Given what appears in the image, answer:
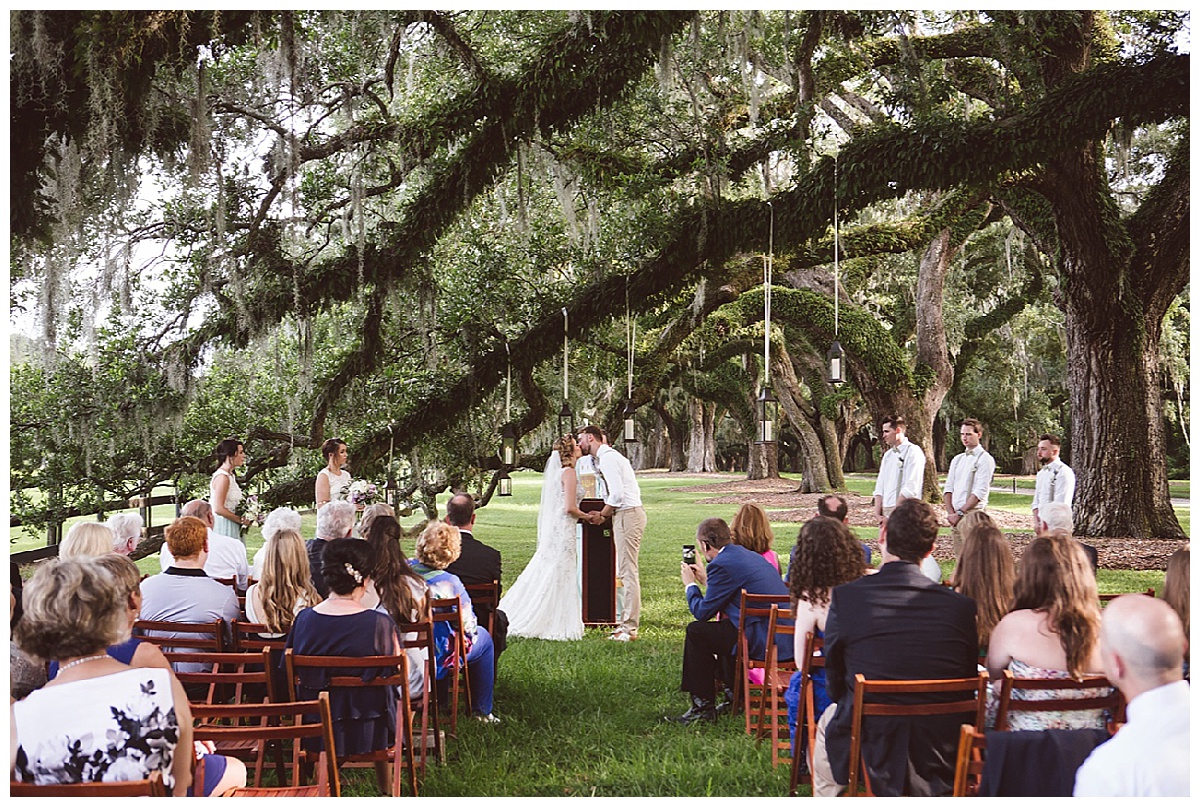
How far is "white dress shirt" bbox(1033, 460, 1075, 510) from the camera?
8.33 meters

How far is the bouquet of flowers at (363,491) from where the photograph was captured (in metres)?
10.8

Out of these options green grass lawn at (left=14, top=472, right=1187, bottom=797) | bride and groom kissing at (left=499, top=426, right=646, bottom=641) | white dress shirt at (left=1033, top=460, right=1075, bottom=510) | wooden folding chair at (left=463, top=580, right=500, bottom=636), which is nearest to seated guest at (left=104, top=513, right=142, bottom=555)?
wooden folding chair at (left=463, top=580, right=500, bottom=636)

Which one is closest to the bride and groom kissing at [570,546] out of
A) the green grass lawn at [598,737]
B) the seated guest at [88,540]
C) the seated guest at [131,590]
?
the green grass lawn at [598,737]

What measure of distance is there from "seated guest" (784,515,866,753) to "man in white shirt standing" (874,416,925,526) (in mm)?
4477

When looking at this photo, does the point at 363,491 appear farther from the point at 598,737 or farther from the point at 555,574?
the point at 598,737

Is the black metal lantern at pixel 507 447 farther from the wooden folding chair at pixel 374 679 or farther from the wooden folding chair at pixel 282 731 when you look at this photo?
the wooden folding chair at pixel 282 731

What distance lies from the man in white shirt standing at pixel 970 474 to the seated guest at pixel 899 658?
5.28 m

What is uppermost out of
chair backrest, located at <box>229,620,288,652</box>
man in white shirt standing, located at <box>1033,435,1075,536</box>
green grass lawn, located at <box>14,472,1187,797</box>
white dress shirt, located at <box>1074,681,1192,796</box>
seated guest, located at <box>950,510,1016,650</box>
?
man in white shirt standing, located at <box>1033,435,1075,536</box>

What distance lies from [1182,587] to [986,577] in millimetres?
691

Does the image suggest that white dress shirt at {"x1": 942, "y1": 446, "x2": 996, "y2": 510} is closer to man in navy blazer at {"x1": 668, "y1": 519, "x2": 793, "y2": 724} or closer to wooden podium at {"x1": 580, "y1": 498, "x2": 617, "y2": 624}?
wooden podium at {"x1": 580, "y1": 498, "x2": 617, "y2": 624}

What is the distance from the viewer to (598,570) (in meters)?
8.60

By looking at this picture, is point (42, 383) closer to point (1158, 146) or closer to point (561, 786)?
point (561, 786)

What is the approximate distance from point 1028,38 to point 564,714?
7.77m

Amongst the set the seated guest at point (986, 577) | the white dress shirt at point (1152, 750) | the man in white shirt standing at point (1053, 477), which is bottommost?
the white dress shirt at point (1152, 750)
